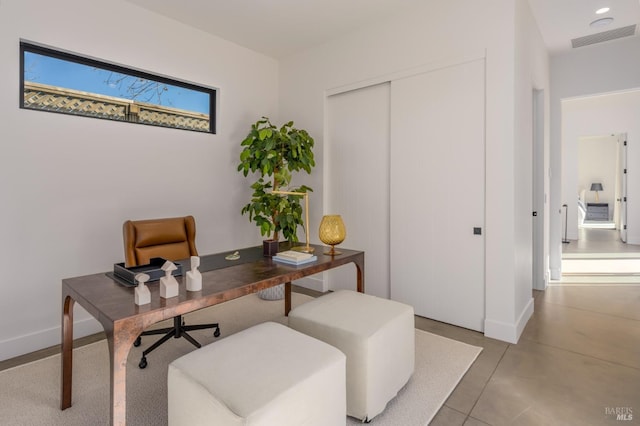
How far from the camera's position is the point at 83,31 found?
2.67 m

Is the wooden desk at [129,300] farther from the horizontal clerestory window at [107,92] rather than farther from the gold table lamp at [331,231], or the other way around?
the horizontal clerestory window at [107,92]

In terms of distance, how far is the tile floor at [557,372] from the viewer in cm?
174

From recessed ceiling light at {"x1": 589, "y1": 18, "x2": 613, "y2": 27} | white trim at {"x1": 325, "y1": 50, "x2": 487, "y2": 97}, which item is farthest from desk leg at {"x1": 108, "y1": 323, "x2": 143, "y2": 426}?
recessed ceiling light at {"x1": 589, "y1": 18, "x2": 613, "y2": 27}

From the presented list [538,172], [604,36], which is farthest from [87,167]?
[604,36]

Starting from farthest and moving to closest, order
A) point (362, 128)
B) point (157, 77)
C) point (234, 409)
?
point (362, 128)
point (157, 77)
point (234, 409)

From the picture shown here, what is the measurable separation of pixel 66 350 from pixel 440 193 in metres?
2.79

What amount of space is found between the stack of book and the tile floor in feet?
3.57

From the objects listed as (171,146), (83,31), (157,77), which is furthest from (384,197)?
(83,31)

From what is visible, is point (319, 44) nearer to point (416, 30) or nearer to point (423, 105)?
point (416, 30)

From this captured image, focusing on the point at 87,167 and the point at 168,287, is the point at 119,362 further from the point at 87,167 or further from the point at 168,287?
the point at 87,167

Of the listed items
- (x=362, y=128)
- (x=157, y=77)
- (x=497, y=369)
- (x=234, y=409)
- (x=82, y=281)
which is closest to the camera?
(x=234, y=409)

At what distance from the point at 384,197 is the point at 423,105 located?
0.93 m

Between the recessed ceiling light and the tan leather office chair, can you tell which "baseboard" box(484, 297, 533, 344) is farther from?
the recessed ceiling light

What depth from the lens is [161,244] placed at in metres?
2.57
